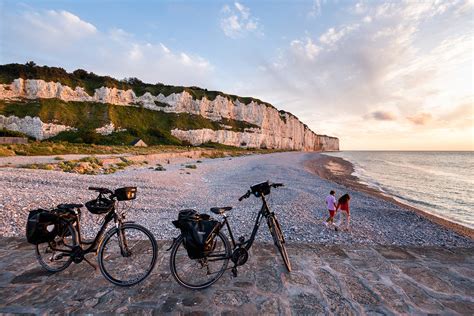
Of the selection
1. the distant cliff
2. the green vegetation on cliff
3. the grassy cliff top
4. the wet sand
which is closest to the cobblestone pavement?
the wet sand

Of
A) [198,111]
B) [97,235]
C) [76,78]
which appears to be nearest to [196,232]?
[97,235]

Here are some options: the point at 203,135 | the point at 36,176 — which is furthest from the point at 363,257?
the point at 203,135

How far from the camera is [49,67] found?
78.1m

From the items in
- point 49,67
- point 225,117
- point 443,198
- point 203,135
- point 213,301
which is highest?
point 49,67

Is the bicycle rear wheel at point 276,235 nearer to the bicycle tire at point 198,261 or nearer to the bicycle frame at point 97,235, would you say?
the bicycle tire at point 198,261

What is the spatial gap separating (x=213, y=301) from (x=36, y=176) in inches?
588

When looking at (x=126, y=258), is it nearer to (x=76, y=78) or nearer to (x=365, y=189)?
(x=365, y=189)

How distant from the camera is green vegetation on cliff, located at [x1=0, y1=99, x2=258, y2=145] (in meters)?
61.8

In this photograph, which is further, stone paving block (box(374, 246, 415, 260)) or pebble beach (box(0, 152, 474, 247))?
pebble beach (box(0, 152, 474, 247))

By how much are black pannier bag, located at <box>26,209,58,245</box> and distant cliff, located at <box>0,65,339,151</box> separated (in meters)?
76.6

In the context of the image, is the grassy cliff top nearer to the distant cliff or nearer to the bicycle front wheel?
the distant cliff

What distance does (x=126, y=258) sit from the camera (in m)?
4.54

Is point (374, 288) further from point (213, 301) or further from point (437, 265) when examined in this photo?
point (213, 301)

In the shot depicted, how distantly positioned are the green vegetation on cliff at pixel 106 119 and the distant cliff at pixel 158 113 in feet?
0.70
